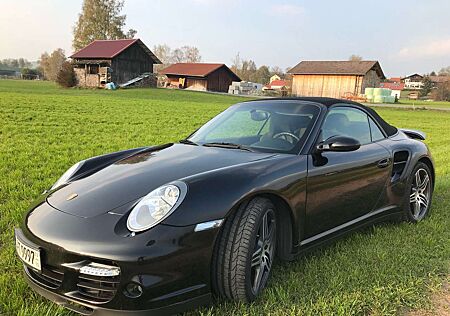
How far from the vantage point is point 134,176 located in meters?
2.88

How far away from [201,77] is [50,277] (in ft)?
174

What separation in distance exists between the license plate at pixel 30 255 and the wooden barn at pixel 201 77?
52.4m

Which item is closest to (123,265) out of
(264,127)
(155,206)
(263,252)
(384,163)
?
(155,206)

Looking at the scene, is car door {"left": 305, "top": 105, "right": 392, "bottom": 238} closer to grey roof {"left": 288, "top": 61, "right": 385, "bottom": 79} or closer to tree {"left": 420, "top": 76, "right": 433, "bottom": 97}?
grey roof {"left": 288, "top": 61, "right": 385, "bottom": 79}

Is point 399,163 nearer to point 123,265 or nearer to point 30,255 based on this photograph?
point 123,265

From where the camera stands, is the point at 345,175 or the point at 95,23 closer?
the point at 345,175

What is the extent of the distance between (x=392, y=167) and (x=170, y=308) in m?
2.84

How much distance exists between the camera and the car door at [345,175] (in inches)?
125

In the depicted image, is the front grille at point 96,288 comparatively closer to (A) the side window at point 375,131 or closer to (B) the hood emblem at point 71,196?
(B) the hood emblem at point 71,196

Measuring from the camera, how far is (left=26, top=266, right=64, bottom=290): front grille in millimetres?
2311

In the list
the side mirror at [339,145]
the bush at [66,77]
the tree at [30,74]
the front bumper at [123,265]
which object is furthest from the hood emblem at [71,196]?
the tree at [30,74]

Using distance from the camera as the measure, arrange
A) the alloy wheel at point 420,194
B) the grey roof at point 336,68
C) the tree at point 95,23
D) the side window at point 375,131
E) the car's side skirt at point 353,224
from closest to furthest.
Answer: the car's side skirt at point 353,224 < the side window at point 375,131 < the alloy wheel at point 420,194 < the grey roof at point 336,68 < the tree at point 95,23

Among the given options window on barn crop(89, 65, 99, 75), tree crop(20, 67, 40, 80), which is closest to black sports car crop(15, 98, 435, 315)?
window on barn crop(89, 65, 99, 75)

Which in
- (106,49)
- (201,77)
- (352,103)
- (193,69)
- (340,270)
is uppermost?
(106,49)
